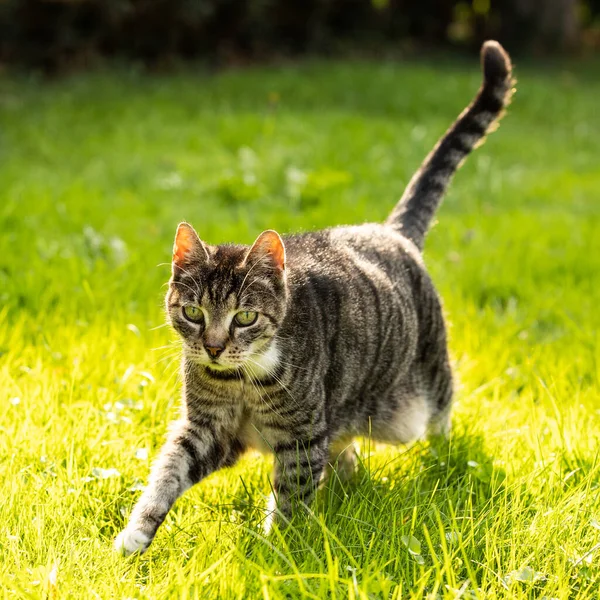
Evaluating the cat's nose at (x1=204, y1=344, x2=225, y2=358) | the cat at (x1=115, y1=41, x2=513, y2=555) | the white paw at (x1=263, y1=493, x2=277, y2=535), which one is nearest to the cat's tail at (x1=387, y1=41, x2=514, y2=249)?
the cat at (x1=115, y1=41, x2=513, y2=555)

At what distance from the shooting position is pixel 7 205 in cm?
547

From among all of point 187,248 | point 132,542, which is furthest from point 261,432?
point 187,248

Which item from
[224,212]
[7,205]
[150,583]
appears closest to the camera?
[150,583]

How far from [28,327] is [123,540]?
173 cm

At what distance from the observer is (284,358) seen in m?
2.88

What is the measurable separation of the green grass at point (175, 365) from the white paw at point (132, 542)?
0.14 ft

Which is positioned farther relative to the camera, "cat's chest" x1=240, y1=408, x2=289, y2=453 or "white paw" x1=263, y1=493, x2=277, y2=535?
"cat's chest" x1=240, y1=408, x2=289, y2=453

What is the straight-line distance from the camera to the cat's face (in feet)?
9.13

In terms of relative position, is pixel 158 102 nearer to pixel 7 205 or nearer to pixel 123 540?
pixel 7 205

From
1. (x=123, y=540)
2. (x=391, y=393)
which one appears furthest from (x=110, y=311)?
(x=123, y=540)

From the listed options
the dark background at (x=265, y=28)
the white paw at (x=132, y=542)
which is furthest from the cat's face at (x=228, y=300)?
the dark background at (x=265, y=28)

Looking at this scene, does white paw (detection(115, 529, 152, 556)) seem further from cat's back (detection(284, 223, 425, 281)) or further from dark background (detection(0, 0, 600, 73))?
dark background (detection(0, 0, 600, 73))

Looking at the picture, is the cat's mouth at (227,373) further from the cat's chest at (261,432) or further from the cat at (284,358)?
the cat's chest at (261,432)

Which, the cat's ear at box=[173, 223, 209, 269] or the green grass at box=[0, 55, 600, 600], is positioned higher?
the cat's ear at box=[173, 223, 209, 269]
